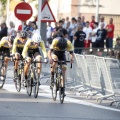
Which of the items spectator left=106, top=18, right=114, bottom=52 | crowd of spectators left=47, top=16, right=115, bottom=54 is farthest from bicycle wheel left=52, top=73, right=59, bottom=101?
spectator left=106, top=18, right=114, bottom=52

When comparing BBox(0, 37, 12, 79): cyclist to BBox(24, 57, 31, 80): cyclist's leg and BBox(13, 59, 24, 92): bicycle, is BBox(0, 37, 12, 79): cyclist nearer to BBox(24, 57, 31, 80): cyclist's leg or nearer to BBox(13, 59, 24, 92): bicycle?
BBox(13, 59, 24, 92): bicycle

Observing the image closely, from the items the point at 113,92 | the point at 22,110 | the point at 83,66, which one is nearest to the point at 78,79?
the point at 83,66

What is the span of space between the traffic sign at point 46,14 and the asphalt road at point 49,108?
16.7ft

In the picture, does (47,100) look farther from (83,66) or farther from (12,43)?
(12,43)

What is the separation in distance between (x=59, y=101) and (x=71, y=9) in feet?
120

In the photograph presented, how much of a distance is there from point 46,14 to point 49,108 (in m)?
9.48

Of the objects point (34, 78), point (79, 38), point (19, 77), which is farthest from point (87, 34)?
point (34, 78)

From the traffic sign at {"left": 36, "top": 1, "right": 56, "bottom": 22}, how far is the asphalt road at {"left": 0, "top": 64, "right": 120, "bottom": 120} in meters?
5.08

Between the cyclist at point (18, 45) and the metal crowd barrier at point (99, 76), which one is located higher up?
the cyclist at point (18, 45)

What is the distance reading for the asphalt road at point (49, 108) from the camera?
16.5 metres

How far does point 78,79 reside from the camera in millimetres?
23219

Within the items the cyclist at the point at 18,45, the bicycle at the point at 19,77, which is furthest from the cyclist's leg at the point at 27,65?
the cyclist at the point at 18,45

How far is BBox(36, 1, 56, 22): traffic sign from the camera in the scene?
27.1 metres

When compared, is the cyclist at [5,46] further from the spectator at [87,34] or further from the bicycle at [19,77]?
the spectator at [87,34]
